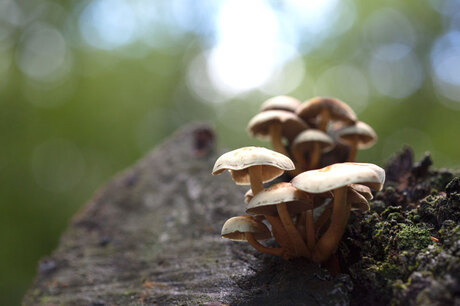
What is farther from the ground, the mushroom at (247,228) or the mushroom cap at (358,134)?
the mushroom cap at (358,134)

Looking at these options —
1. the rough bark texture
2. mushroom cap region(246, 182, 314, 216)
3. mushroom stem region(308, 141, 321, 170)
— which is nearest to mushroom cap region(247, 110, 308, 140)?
mushroom stem region(308, 141, 321, 170)

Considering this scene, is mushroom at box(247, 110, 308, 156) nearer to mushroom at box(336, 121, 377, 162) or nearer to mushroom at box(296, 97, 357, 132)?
mushroom at box(296, 97, 357, 132)

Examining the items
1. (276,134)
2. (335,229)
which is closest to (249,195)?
(335,229)

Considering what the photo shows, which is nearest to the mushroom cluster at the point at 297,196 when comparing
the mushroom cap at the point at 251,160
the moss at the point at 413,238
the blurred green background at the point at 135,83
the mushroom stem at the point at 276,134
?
the mushroom cap at the point at 251,160

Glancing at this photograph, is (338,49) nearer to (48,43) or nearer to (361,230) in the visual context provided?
(48,43)

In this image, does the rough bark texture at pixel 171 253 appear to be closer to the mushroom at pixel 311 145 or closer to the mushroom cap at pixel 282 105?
the mushroom at pixel 311 145

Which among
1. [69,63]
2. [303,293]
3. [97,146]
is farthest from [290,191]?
[69,63]

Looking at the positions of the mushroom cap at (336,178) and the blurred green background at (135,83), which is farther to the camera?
the blurred green background at (135,83)
